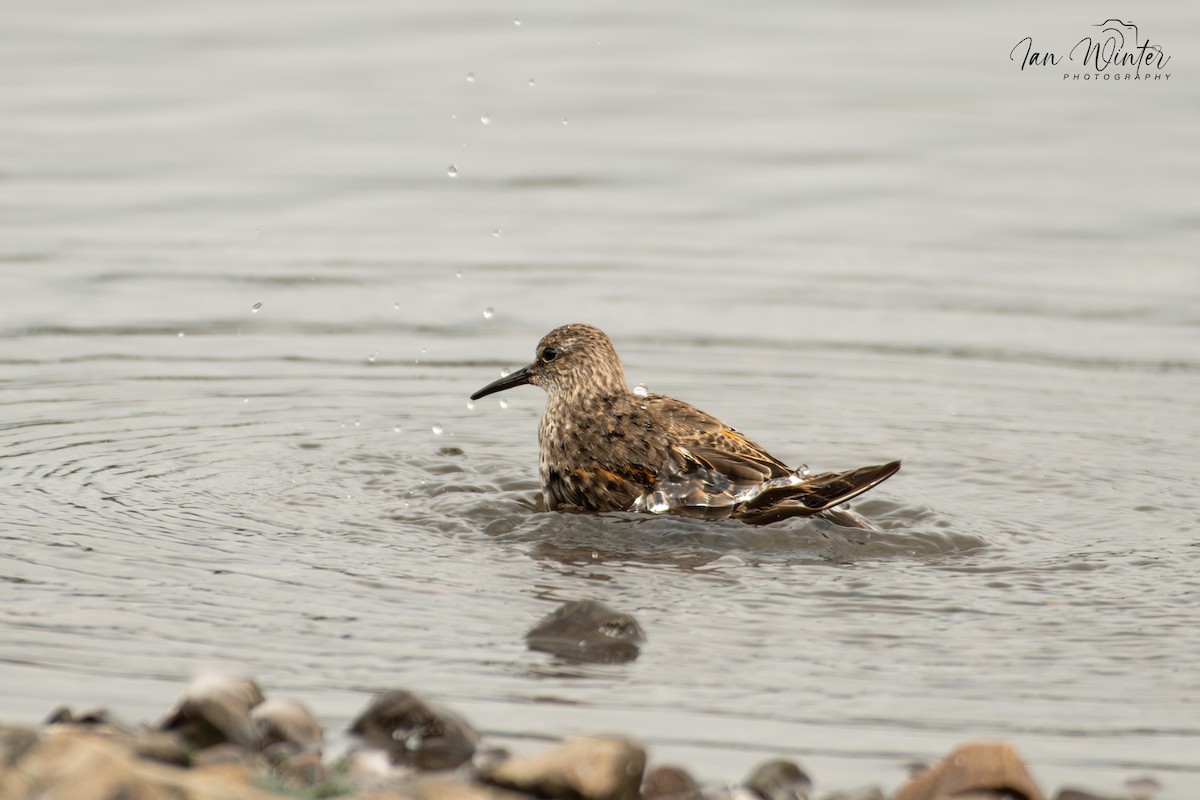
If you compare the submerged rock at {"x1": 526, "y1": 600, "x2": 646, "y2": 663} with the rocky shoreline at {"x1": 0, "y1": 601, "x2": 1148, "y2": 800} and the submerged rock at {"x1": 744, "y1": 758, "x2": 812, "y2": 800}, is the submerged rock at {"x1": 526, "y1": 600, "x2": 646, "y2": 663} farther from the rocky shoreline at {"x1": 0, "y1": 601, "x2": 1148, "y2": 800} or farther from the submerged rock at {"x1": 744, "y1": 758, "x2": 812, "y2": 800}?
the submerged rock at {"x1": 744, "y1": 758, "x2": 812, "y2": 800}

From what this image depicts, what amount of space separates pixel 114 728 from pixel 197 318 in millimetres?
8077

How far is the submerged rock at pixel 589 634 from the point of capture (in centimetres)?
768

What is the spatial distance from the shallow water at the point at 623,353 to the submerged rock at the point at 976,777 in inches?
15.2

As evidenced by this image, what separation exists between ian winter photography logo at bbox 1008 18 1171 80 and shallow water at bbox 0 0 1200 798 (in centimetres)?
27

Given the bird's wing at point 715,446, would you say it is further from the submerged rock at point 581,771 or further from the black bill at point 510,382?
the submerged rock at point 581,771

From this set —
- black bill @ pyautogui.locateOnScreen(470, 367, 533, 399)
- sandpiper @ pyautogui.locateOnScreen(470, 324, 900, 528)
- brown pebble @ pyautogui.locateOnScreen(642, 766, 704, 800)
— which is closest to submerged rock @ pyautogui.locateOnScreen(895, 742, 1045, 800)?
brown pebble @ pyautogui.locateOnScreen(642, 766, 704, 800)

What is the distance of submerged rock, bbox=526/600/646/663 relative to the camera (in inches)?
303

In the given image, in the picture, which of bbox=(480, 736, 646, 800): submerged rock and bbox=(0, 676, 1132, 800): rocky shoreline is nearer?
bbox=(0, 676, 1132, 800): rocky shoreline

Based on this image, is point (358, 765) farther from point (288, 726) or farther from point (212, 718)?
point (212, 718)

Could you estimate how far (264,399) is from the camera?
40.9 ft

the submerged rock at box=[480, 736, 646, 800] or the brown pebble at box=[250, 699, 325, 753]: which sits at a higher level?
the submerged rock at box=[480, 736, 646, 800]

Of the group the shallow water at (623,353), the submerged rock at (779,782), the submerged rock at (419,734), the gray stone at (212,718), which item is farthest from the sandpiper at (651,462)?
the gray stone at (212,718)

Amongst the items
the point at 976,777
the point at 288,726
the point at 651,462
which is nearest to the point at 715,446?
the point at 651,462

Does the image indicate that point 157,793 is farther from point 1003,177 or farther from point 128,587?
point 1003,177
